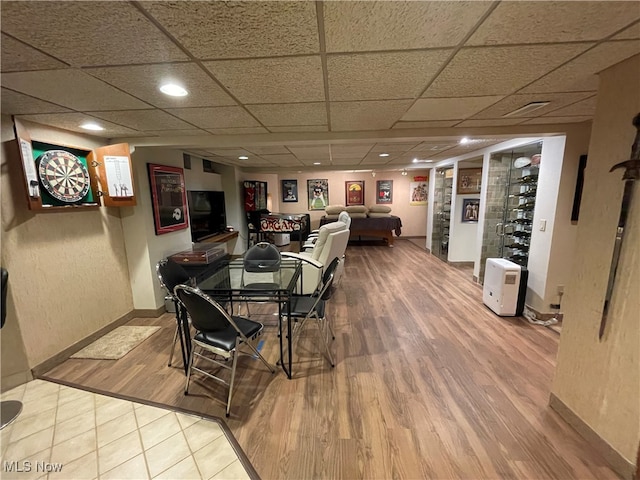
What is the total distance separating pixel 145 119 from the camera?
2.16 meters

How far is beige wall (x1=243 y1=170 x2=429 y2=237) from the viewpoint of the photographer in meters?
8.36

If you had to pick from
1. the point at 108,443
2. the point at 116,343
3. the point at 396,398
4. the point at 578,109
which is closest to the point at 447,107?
the point at 578,109

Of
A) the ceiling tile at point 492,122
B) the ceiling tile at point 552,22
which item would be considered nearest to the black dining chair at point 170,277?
the ceiling tile at point 552,22

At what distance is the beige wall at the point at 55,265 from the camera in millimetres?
2016

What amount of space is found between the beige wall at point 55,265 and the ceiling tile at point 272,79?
1.90 meters

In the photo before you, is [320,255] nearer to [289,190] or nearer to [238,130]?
[238,130]

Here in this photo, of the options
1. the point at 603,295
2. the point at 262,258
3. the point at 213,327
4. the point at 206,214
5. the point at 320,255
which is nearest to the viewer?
the point at 603,295

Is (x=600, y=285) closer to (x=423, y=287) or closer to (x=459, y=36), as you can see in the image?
(x=459, y=36)

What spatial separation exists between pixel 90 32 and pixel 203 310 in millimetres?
1499

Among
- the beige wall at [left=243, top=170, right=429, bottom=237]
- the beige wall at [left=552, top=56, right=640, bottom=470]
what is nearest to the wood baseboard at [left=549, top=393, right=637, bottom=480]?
the beige wall at [left=552, top=56, right=640, bottom=470]

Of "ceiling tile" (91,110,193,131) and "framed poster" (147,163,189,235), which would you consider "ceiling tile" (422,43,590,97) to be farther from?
"framed poster" (147,163,189,235)

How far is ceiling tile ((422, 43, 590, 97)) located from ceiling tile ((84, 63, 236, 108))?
1.33m

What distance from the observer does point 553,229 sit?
281 cm

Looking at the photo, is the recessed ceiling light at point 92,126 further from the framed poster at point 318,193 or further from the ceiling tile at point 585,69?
the framed poster at point 318,193
